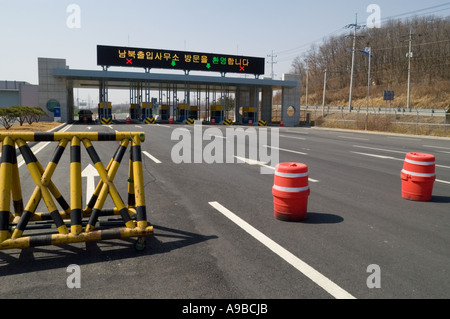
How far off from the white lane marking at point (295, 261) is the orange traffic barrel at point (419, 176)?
3.80 m

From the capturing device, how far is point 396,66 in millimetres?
85812

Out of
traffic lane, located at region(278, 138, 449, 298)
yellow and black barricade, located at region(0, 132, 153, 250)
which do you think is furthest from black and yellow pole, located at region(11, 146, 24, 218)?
traffic lane, located at region(278, 138, 449, 298)

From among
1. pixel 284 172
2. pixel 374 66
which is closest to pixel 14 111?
pixel 284 172

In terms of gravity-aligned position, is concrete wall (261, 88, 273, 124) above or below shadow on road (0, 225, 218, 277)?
above

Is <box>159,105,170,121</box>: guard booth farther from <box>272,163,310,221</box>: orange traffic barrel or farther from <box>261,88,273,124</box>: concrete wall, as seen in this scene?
<box>272,163,310,221</box>: orange traffic barrel

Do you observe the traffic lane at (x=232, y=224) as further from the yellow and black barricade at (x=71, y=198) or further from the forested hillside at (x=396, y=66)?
the forested hillside at (x=396, y=66)

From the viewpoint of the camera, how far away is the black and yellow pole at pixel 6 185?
14.4ft

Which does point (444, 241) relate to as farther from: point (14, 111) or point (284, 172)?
point (14, 111)

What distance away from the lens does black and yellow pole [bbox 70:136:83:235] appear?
15.2ft

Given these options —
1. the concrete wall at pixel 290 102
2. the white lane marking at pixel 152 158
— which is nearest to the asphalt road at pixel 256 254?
the white lane marking at pixel 152 158

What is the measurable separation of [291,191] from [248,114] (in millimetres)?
43360

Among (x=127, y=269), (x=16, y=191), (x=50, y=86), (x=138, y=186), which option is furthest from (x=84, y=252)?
(x=50, y=86)

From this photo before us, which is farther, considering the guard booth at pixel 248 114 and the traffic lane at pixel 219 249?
the guard booth at pixel 248 114

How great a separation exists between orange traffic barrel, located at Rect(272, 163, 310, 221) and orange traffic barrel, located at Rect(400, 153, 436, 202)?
2748 millimetres
